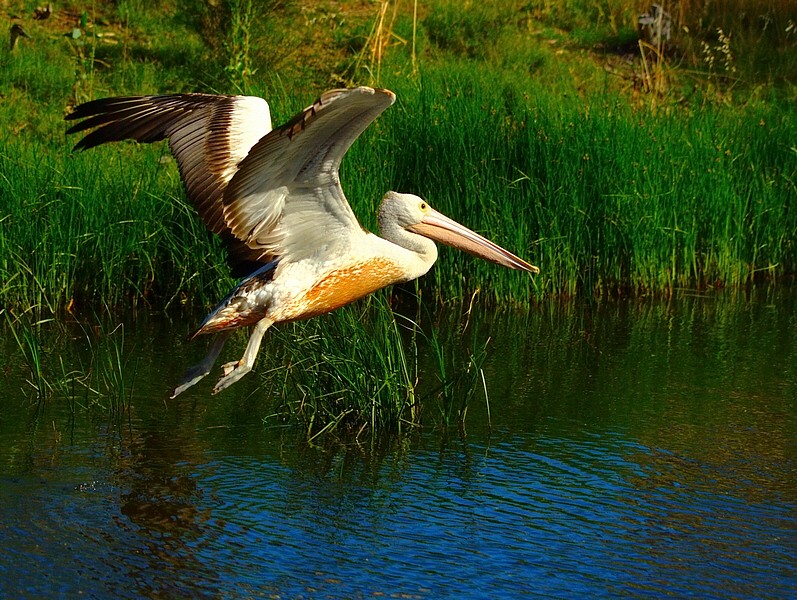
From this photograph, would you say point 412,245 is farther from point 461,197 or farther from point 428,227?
point 461,197

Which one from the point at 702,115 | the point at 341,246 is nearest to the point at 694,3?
the point at 702,115

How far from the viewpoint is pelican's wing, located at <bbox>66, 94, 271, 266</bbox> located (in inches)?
253

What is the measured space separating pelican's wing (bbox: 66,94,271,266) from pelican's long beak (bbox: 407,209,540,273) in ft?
3.44

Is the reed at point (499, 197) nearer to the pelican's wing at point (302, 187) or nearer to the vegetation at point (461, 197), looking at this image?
the vegetation at point (461, 197)

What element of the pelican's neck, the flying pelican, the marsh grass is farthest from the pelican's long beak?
the marsh grass

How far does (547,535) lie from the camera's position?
511cm

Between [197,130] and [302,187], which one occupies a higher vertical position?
[197,130]

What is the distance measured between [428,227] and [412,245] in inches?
9.2

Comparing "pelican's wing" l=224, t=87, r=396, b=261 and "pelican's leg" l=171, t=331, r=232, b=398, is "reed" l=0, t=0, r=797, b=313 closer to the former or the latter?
"pelican's wing" l=224, t=87, r=396, b=261

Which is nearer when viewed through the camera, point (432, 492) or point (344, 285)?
point (432, 492)

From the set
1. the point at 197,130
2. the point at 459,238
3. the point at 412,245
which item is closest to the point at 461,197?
the point at 459,238

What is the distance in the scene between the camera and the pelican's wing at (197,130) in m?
6.43

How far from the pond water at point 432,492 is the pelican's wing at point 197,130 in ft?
4.34

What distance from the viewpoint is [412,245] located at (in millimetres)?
6676
